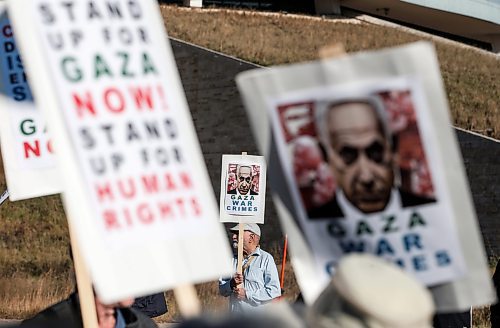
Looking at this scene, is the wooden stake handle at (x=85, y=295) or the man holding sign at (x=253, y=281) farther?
the man holding sign at (x=253, y=281)

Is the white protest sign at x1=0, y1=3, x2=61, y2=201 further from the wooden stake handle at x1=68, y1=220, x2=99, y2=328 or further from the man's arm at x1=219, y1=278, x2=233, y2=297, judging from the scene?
the man's arm at x1=219, y1=278, x2=233, y2=297

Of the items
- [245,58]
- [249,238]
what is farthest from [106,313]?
[245,58]

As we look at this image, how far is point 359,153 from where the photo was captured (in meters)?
3.47

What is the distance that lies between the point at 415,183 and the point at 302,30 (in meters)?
26.5

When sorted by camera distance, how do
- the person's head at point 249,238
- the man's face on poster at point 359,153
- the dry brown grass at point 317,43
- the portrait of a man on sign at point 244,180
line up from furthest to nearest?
the dry brown grass at point 317,43, the portrait of a man on sign at point 244,180, the person's head at point 249,238, the man's face on poster at point 359,153

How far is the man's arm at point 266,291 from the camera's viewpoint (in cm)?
923

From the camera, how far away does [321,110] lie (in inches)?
138

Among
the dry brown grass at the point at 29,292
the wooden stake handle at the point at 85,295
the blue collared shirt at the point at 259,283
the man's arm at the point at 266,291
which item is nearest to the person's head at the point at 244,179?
the blue collared shirt at the point at 259,283

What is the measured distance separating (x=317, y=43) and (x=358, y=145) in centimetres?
2426

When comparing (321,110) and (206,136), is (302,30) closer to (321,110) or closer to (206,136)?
(206,136)

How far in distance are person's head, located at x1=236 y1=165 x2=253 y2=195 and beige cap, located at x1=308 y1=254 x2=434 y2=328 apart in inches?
312

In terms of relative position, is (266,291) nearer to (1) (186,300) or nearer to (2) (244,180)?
(2) (244,180)

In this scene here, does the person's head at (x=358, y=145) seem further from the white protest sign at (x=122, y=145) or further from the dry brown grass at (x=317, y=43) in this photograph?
the dry brown grass at (x=317, y=43)

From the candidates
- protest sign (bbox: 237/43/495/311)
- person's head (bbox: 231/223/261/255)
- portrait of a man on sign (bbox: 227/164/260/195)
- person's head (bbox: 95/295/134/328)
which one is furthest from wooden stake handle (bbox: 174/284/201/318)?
portrait of a man on sign (bbox: 227/164/260/195)
